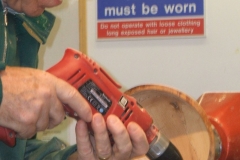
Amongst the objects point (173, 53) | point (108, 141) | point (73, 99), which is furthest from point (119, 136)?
point (173, 53)

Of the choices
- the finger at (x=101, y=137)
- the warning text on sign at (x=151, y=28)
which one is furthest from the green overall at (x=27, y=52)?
the warning text on sign at (x=151, y=28)

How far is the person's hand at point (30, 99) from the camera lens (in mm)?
568

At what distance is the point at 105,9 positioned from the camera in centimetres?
138

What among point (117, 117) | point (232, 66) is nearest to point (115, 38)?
point (232, 66)

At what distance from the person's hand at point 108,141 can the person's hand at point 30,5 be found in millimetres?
261

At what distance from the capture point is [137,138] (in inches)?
29.0

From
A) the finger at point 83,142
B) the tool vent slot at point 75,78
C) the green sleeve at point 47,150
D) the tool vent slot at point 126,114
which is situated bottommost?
the green sleeve at point 47,150

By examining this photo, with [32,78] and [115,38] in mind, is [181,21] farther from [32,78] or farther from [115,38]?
[32,78]

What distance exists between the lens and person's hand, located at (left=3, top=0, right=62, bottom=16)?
0.78m

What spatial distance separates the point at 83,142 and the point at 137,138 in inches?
4.2

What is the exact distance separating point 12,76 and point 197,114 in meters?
0.44

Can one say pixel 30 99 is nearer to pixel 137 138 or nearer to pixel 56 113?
pixel 56 113

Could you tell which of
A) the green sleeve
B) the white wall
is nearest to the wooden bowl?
the green sleeve

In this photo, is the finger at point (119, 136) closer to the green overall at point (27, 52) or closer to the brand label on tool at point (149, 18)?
the green overall at point (27, 52)
